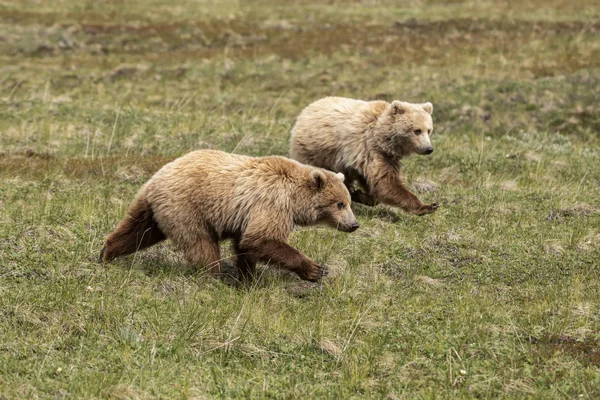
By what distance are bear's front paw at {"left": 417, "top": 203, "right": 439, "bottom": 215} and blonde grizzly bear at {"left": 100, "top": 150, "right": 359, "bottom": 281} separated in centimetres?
247

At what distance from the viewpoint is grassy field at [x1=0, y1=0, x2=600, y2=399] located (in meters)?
6.85

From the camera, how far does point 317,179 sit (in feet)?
30.9

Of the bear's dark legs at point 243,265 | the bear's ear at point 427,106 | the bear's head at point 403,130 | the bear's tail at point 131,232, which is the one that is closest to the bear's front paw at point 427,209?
the bear's head at point 403,130

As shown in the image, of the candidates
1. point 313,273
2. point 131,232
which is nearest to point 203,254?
point 131,232

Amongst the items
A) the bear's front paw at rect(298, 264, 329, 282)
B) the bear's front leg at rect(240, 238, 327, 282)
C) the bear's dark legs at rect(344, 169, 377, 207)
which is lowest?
the bear's dark legs at rect(344, 169, 377, 207)

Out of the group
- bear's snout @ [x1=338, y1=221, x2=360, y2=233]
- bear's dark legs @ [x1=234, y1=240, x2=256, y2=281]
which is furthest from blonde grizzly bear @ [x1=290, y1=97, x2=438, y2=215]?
Answer: bear's dark legs @ [x1=234, y1=240, x2=256, y2=281]

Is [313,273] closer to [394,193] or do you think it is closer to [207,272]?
[207,272]

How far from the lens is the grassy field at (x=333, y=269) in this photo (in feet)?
22.5

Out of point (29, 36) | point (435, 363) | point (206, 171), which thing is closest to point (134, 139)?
point (206, 171)

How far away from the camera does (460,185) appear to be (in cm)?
1413

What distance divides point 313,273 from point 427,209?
3.42 metres

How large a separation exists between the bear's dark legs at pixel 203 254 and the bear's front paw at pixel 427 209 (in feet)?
12.6

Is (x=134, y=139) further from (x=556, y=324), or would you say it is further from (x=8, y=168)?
(x=556, y=324)

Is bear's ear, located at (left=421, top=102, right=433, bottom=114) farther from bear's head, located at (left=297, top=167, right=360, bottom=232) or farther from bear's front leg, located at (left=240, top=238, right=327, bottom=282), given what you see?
bear's front leg, located at (left=240, top=238, right=327, bottom=282)
